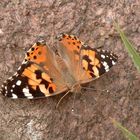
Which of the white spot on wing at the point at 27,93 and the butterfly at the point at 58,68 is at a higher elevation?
the butterfly at the point at 58,68

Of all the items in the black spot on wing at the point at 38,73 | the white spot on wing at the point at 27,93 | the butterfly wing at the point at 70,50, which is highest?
the butterfly wing at the point at 70,50

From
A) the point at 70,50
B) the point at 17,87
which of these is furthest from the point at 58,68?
the point at 17,87

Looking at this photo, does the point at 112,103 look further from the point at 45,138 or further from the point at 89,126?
the point at 45,138

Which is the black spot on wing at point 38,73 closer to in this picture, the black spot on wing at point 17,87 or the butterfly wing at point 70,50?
the black spot on wing at point 17,87

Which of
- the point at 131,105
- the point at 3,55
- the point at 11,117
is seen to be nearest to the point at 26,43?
the point at 3,55

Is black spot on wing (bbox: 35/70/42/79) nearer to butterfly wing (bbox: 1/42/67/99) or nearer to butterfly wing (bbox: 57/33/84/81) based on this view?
butterfly wing (bbox: 1/42/67/99)

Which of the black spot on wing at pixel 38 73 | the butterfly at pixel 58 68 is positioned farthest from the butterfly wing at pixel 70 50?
the black spot on wing at pixel 38 73
